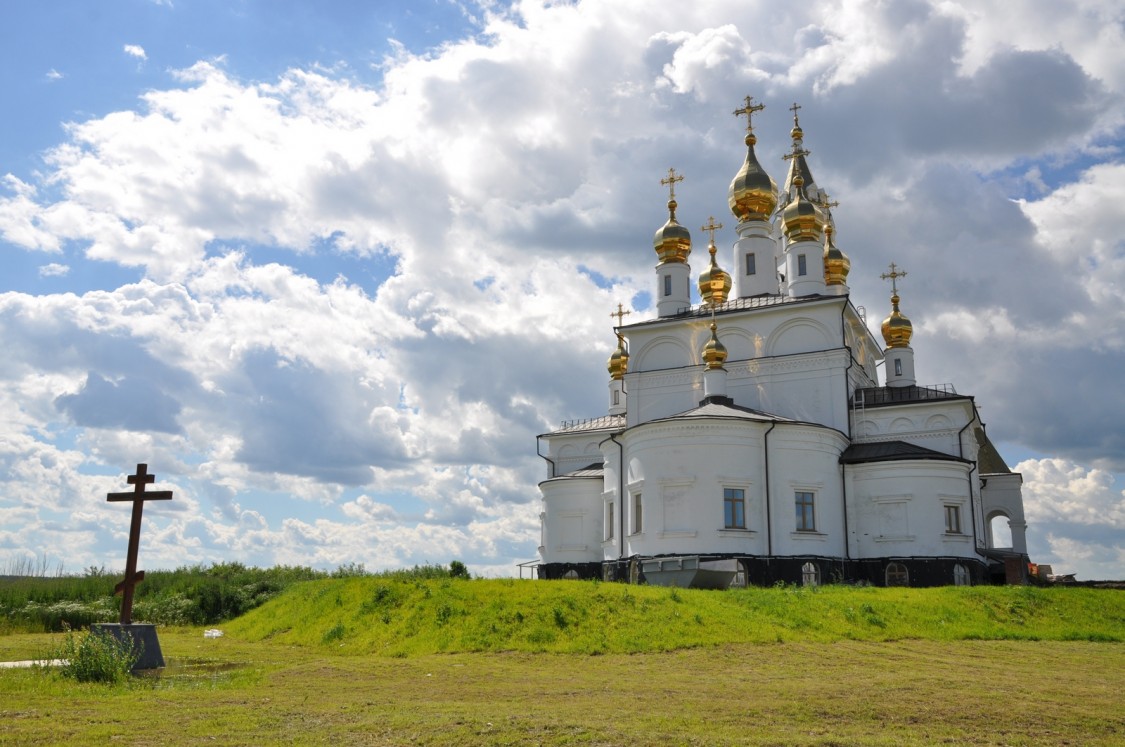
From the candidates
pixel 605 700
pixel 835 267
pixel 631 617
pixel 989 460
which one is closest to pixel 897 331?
pixel 835 267

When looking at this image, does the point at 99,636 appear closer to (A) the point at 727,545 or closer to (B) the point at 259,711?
(B) the point at 259,711

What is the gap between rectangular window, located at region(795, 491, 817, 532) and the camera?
1089 inches

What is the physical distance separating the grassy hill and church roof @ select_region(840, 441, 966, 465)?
7310 millimetres

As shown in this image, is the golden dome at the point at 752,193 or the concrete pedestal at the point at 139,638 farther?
the golden dome at the point at 752,193

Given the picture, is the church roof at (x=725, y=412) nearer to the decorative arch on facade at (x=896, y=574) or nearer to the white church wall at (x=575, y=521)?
the decorative arch on facade at (x=896, y=574)

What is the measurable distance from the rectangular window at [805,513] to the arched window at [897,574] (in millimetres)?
2525

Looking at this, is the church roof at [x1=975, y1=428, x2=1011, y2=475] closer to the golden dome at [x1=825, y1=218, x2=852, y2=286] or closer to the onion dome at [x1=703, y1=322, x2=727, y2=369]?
the golden dome at [x1=825, y1=218, x2=852, y2=286]

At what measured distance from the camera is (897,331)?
3722 cm

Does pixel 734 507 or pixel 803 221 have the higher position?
pixel 803 221

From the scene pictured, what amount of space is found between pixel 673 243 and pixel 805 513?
40.0 feet

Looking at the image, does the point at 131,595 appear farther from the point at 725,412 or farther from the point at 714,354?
the point at 714,354

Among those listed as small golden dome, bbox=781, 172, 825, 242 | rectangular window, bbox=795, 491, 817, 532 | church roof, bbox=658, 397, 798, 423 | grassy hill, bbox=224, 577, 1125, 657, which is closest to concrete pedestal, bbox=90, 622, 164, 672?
grassy hill, bbox=224, 577, 1125, 657

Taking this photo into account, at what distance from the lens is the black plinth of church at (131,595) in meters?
12.5

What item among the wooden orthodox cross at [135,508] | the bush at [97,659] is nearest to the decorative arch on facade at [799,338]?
the wooden orthodox cross at [135,508]
